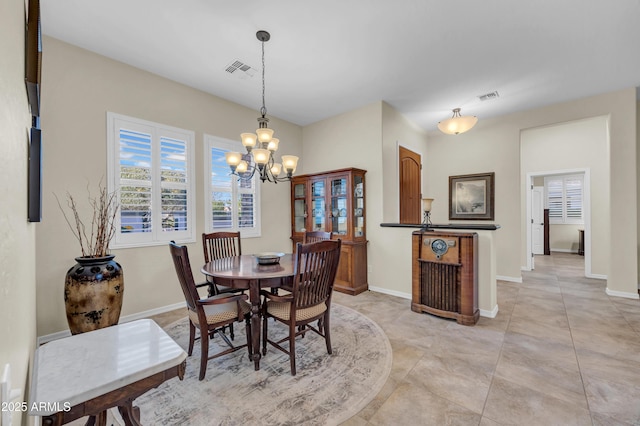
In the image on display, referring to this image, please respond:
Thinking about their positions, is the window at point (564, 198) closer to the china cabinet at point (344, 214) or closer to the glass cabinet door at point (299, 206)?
the china cabinet at point (344, 214)

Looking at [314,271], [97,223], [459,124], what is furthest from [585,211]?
[97,223]

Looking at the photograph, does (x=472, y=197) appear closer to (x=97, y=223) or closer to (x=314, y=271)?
(x=314, y=271)

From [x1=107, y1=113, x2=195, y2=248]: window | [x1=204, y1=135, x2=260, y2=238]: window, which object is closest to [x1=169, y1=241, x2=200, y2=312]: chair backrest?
[x1=107, y1=113, x2=195, y2=248]: window

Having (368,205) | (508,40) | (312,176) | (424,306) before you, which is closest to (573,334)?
(424,306)

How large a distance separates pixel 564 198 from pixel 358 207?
7.25m

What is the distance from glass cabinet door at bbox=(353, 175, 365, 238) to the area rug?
6.37 feet

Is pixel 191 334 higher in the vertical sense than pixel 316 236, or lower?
lower

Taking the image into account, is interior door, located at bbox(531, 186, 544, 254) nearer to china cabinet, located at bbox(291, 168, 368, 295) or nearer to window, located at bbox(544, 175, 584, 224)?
window, located at bbox(544, 175, 584, 224)

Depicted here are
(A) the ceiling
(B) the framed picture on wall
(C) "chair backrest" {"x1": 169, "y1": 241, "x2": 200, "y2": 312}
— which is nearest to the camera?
(C) "chair backrest" {"x1": 169, "y1": 241, "x2": 200, "y2": 312}

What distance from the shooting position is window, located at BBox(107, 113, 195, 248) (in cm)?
307

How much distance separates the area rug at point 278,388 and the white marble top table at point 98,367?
0.85 metres

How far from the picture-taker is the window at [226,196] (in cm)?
388

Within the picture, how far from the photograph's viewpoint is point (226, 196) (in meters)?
4.11

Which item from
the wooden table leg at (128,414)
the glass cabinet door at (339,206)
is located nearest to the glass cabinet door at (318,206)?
the glass cabinet door at (339,206)
